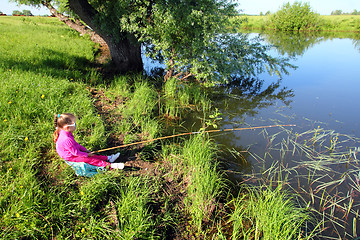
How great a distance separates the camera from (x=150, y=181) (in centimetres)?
348

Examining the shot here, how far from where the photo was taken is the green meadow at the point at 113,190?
2562 mm

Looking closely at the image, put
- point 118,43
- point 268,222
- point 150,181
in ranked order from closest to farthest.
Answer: point 268,222, point 150,181, point 118,43

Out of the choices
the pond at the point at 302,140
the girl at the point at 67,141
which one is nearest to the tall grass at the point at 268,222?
the pond at the point at 302,140

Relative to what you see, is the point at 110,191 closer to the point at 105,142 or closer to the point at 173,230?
the point at 173,230

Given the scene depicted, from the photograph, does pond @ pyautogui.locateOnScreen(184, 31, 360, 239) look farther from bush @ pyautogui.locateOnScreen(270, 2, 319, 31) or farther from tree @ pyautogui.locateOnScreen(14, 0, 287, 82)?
bush @ pyautogui.locateOnScreen(270, 2, 319, 31)

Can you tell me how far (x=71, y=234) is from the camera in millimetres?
2457

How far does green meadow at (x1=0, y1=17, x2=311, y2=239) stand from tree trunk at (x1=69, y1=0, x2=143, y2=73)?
366cm

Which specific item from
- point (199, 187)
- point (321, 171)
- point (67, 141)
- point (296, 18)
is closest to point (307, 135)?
point (321, 171)

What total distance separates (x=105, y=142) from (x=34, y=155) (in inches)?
48.1

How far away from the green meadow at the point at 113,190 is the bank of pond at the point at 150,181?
17 millimetres

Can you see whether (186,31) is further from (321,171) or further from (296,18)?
(296,18)

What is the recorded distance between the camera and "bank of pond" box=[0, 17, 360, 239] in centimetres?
263

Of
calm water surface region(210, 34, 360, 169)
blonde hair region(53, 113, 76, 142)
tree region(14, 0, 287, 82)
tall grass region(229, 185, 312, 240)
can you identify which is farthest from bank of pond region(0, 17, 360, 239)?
tree region(14, 0, 287, 82)

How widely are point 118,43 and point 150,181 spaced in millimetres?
7037
